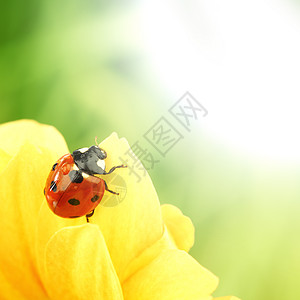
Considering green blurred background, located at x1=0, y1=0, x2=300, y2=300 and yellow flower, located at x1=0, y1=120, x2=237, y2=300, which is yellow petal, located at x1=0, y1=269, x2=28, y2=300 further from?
green blurred background, located at x1=0, y1=0, x2=300, y2=300

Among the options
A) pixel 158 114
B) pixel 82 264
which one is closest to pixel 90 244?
pixel 82 264

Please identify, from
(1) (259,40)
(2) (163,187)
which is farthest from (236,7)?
(2) (163,187)

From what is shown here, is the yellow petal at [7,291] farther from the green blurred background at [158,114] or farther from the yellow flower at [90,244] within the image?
the green blurred background at [158,114]

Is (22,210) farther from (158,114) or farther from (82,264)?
(158,114)

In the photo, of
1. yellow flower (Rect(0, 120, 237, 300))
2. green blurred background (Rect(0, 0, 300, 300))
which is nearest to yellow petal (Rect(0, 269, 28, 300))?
yellow flower (Rect(0, 120, 237, 300))

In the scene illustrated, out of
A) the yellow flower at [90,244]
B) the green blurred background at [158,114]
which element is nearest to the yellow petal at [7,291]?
the yellow flower at [90,244]
